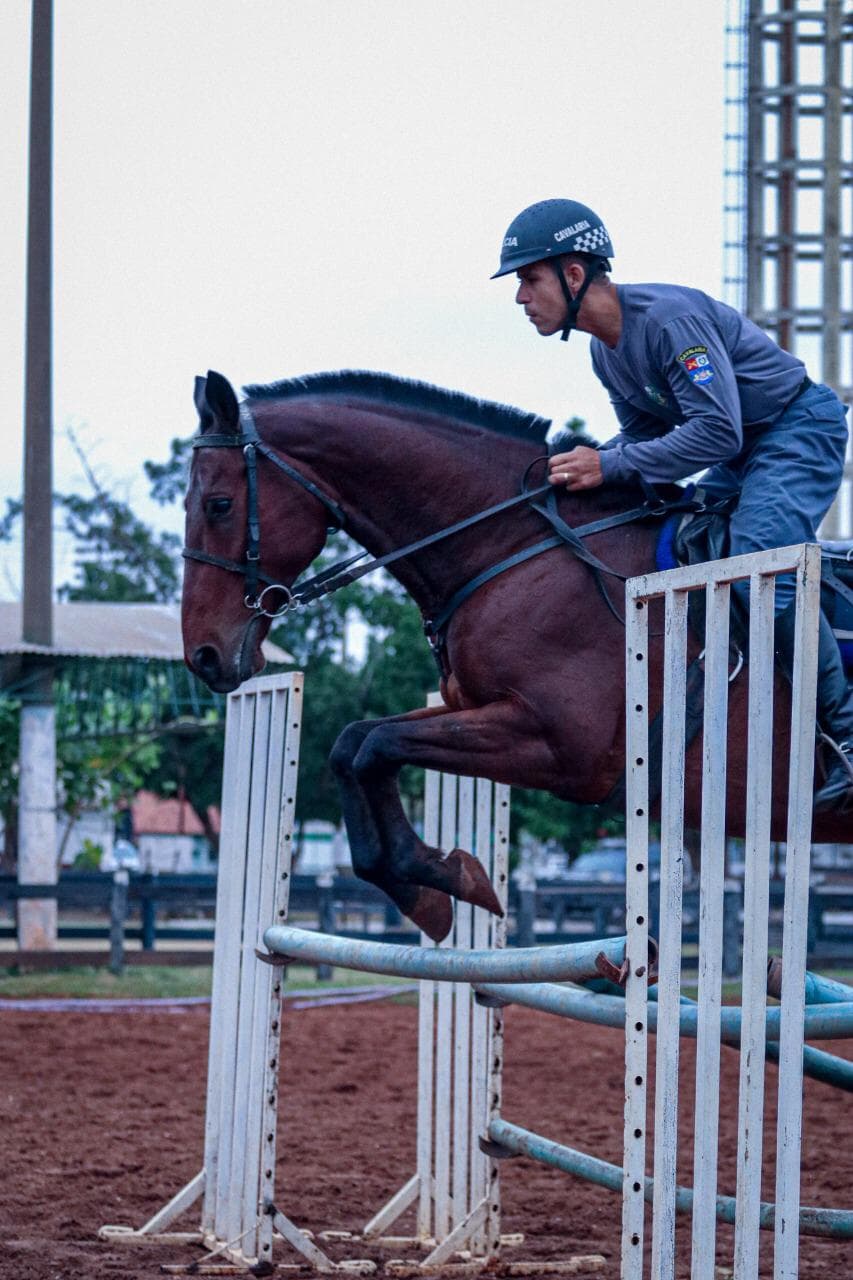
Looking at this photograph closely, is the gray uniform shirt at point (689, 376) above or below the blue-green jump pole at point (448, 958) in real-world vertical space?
above

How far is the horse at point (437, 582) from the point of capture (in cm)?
410

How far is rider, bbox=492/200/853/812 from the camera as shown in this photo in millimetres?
4047

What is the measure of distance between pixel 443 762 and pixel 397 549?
0.68 meters

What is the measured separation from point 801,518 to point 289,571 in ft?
4.50

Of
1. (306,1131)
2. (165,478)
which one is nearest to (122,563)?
(165,478)

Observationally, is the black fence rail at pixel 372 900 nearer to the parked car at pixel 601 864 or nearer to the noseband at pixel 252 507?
the noseband at pixel 252 507

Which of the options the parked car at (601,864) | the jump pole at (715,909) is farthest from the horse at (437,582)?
the parked car at (601,864)

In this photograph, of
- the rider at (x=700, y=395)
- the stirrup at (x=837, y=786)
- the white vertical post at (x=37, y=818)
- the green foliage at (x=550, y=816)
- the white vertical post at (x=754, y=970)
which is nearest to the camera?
the white vertical post at (x=754, y=970)

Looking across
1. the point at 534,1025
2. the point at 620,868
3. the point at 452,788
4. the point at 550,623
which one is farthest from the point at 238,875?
the point at 620,868

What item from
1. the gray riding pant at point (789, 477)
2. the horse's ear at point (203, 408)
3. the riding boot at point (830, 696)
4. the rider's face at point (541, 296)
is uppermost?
the rider's face at point (541, 296)

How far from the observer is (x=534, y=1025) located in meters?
12.5

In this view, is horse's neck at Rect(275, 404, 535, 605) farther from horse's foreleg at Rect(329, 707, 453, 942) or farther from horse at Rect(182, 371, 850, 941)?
horse's foreleg at Rect(329, 707, 453, 942)

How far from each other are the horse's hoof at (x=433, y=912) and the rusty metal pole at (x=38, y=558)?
11789 mm

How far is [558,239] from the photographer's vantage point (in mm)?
4191
